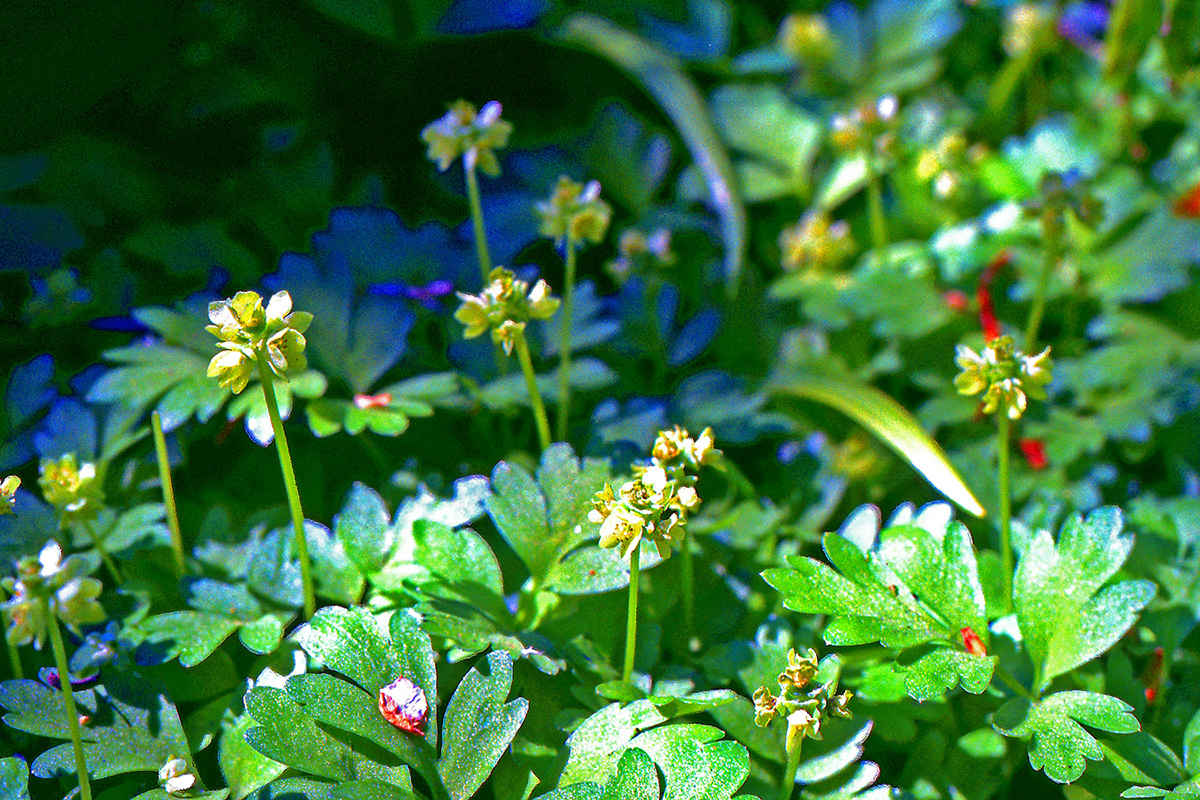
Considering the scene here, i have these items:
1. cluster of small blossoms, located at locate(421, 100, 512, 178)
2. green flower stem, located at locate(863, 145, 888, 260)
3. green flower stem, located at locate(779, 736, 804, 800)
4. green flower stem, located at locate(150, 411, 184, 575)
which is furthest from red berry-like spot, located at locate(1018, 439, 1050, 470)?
green flower stem, located at locate(150, 411, 184, 575)

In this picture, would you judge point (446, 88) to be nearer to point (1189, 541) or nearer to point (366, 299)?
point (366, 299)

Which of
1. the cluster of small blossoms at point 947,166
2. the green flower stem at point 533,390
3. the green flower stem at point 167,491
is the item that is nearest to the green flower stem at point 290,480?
the green flower stem at point 167,491

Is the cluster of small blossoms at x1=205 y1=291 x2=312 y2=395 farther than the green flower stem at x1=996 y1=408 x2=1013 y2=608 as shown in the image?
No

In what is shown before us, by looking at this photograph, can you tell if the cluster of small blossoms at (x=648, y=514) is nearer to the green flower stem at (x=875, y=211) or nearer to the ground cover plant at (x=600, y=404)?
the ground cover plant at (x=600, y=404)

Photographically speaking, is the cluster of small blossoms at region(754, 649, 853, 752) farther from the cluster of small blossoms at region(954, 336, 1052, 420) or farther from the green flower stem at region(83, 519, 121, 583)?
the green flower stem at region(83, 519, 121, 583)

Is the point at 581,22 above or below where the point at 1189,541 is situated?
above

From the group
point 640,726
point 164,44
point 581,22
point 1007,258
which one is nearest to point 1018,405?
point 640,726

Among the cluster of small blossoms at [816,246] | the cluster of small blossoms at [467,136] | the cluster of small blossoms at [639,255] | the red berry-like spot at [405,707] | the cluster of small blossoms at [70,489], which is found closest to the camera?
the red berry-like spot at [405,707]
